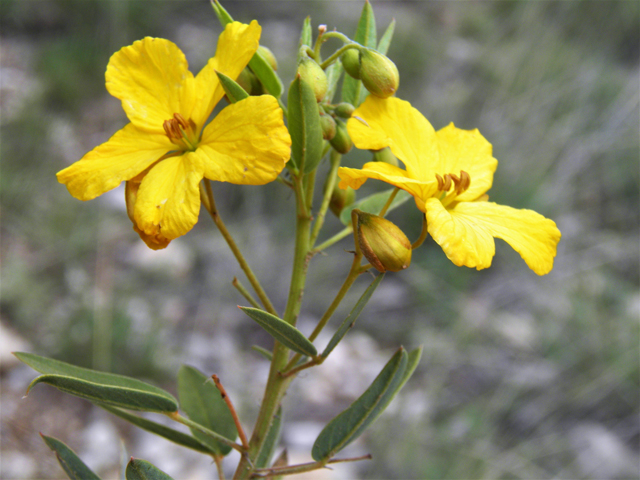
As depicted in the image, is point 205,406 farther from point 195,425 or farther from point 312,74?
point 312,74

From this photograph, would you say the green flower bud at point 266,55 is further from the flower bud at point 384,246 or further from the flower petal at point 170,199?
the flower bud at point 384,246

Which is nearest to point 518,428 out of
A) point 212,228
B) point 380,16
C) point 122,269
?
point 212,228

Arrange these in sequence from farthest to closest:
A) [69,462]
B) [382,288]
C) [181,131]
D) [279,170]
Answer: [382,288], [69,462], [181,131], [279,170]

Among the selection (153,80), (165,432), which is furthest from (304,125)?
(165,432)

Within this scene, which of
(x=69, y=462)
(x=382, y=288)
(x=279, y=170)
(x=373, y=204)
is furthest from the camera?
(x=382, y=288)

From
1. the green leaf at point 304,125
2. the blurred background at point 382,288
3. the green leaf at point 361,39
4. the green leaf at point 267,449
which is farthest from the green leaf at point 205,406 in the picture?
the blurred background at point 382,288
